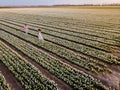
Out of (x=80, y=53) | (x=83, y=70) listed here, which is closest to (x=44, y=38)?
(x=80, y=53)

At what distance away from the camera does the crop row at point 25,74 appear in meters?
10.0

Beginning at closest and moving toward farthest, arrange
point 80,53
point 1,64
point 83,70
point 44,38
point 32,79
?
point 32,79, point 83,70, point 1,64, point 80,53, point 44,38

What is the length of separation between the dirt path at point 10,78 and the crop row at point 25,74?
0.66 ft

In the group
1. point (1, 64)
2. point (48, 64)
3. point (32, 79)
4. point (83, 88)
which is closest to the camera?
point (83, 88)

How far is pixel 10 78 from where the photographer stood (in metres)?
11.4

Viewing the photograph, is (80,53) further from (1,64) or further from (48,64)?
(1,64)

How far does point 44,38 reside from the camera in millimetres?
21203

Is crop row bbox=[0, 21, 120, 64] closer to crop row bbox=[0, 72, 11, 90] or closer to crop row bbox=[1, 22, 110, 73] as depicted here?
crop row bbox=[1, 22, 110, 73]

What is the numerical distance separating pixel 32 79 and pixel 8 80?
58.9 inches

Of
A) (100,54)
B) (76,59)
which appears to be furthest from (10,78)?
(100,54)

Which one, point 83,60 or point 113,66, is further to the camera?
point 83,60

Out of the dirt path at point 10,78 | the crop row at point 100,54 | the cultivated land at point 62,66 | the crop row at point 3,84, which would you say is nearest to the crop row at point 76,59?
the cultivated land at point 62,66

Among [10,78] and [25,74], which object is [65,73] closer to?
[25,74]

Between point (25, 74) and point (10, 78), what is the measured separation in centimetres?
88
